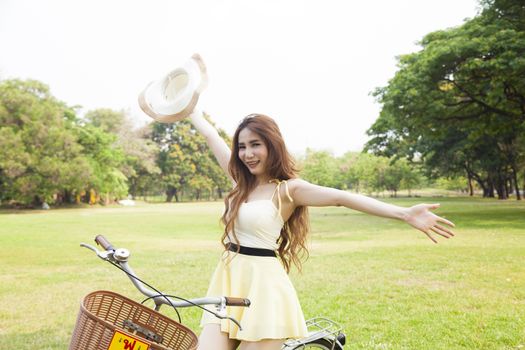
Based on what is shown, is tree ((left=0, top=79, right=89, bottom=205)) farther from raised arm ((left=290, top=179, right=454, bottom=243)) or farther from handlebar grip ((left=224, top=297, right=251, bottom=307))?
handlebar grip ((left=224, top=297, right=251, bottom=307))

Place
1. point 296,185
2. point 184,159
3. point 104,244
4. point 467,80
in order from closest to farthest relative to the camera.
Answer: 1. point 104,244
2. point 296,185
3. point 467,80
4. point 184,159

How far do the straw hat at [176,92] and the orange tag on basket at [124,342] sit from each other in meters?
1.62

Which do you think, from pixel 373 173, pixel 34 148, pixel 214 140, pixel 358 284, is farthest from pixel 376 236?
pixel 373 173

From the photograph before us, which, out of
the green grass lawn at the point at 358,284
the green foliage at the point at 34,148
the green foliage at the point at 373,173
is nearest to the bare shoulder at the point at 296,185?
the green grass lawn at the point at 358,284

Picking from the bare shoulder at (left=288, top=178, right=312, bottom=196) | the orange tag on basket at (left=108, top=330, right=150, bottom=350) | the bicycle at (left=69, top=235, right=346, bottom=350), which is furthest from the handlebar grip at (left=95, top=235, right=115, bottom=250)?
the bare shoulder at (left=288, top=178, right=312, bottom=196)

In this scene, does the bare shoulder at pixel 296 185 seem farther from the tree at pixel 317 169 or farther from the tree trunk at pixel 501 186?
the tree at pixel 317 169

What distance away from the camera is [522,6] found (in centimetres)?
2219

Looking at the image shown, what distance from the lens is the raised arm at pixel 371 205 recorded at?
2.56 m

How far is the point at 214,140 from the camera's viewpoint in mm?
3654

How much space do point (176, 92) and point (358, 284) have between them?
6.52m

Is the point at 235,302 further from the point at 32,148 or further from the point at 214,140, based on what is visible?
the point at 32,148

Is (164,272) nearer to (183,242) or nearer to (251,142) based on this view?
(183,242)

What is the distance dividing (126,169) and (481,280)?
2176 inches

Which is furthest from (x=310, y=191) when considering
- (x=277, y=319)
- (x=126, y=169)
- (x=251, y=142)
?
(x=126, y=169)
